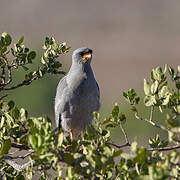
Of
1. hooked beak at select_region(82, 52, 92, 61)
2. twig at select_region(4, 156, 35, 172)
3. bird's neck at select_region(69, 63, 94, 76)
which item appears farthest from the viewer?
hooked beak at select_region(82, 52, 92, 61)

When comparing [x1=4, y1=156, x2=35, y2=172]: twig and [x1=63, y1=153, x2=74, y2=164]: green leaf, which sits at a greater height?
[x1=4, y1=156, x2=35, y2=172]: twig

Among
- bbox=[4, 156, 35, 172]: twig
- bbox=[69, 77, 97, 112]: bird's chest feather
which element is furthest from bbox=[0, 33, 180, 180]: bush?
A: bbox=[69, 77, 97, 112]: bird's chest feather

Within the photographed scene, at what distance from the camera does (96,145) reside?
3301mm

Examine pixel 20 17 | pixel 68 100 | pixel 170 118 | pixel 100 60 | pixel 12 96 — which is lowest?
pixel 170 118

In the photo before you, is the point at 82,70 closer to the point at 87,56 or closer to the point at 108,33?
the point at 87,56

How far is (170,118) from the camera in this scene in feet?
8.92

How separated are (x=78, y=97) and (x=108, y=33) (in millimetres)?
38210

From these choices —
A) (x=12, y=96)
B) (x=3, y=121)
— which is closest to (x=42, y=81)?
(x=12, y=96)

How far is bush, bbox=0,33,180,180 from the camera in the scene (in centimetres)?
281

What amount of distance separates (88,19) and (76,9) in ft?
16.8

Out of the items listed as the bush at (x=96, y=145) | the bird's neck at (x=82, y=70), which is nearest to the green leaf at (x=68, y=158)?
the bush at (x=96, y=145)

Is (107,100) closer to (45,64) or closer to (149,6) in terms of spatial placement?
(149,6)

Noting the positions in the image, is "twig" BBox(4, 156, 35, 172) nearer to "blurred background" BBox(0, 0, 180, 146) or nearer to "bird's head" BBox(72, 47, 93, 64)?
"bird's head" BBox(72, 47, 93, 64)

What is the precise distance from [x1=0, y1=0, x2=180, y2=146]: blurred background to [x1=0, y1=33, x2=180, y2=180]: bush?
18.8 meters
